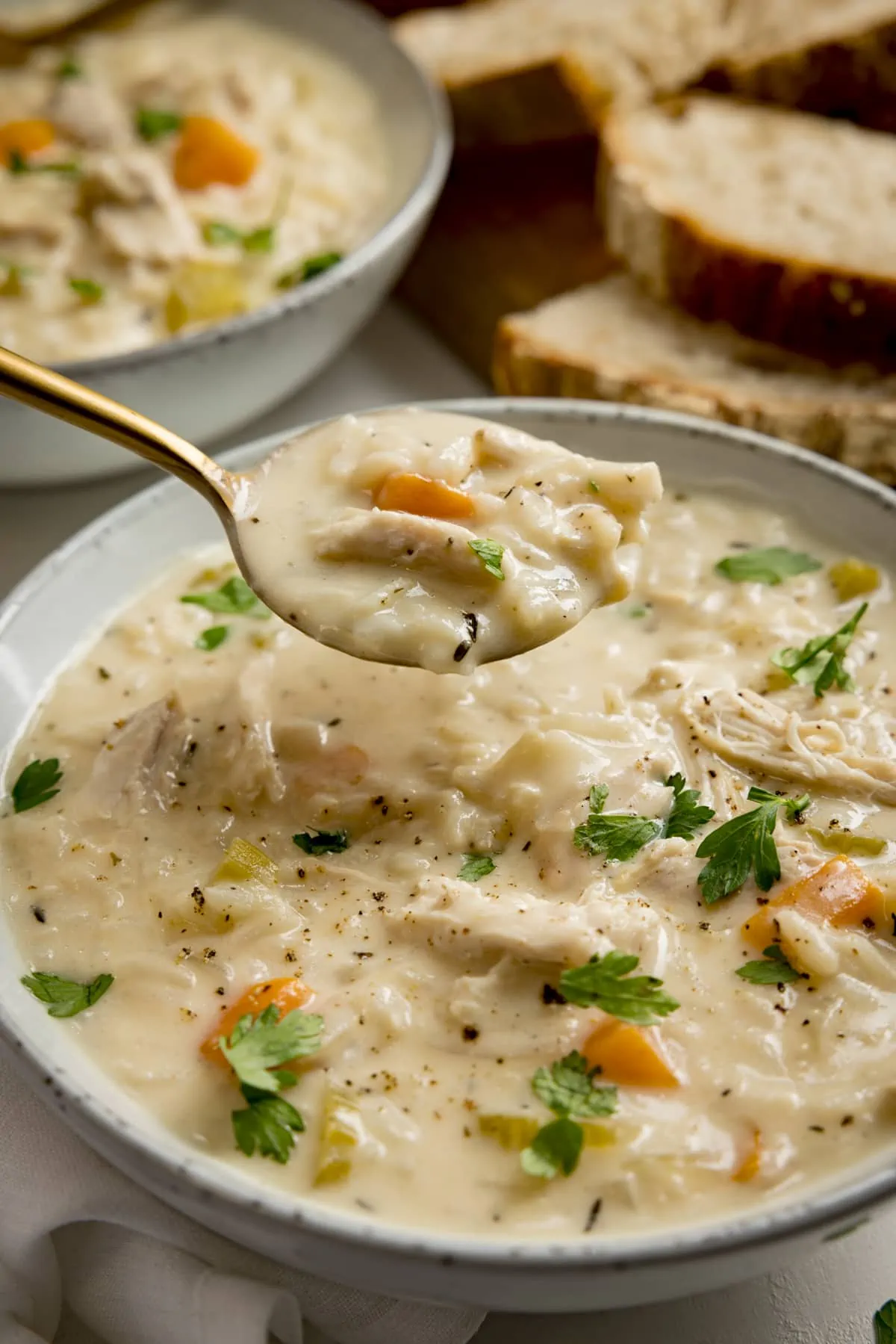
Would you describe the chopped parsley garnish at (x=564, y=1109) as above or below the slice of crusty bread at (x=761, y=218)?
below

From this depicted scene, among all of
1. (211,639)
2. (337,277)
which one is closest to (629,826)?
(211,639)

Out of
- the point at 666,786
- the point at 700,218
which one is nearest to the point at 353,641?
the point at 666,786

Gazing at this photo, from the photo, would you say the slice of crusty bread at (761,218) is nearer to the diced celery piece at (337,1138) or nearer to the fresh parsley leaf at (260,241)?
the fresh parsley leaf at (260,241)

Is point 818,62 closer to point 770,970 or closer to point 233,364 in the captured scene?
point 233,364

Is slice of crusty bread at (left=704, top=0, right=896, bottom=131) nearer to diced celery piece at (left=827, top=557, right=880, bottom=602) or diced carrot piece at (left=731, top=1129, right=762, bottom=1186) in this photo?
diced celery piece at (left=827, top=557, right=880, bottom=602)

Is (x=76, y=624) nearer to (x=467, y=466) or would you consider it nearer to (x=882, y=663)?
(x=467, y=466)

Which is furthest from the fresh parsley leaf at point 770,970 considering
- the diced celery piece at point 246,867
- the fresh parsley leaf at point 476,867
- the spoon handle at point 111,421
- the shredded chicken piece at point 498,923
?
the spoon handle at point 111,421

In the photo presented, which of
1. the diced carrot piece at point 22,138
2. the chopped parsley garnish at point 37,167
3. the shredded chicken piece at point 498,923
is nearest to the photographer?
the shredded chicken piece at point 498,923
